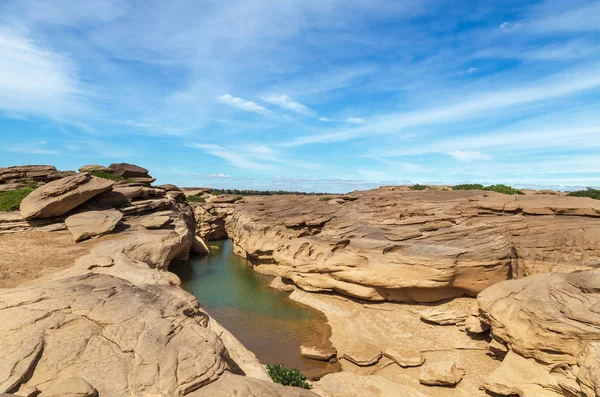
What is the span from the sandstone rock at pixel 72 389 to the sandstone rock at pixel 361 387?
7842 mm

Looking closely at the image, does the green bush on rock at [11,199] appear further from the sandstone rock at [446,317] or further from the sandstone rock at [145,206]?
the sandstone rock at [446,317]

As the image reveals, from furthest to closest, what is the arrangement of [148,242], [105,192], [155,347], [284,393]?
[105,192] → [148,242] → [155,347] → [284,393]

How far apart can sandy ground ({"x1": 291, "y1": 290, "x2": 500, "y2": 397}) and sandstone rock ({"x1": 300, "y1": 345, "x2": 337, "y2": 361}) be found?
1.81 feet

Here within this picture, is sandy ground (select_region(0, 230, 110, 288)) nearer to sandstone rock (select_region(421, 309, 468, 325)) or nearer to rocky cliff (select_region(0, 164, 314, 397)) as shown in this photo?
rocky cliff (select_region(0, 164, 314, 397))

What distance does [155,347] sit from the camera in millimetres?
9328

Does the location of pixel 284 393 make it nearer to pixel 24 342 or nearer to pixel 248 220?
pixel 24 342

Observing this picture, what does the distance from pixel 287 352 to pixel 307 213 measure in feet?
49.9

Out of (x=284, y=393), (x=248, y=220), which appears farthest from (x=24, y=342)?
(x=248, y=220)

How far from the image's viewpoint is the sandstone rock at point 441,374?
13898 millimetres

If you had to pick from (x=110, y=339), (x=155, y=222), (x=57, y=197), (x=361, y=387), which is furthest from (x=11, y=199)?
(x=361, y=387)

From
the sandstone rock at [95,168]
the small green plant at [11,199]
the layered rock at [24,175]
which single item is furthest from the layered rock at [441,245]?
the sandstone rock at [95,168]

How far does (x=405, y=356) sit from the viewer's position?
15.7 metres

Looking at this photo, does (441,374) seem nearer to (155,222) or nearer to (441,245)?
(441,245)

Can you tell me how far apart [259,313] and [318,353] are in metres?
6.15
